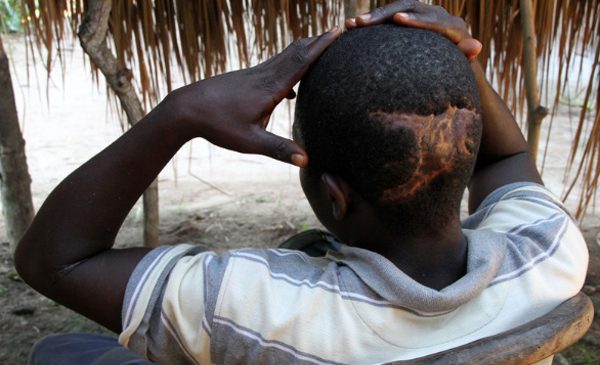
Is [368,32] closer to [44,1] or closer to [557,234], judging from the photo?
[557,234]

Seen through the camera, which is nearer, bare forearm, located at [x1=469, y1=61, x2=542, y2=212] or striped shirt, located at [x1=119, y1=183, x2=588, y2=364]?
striped shirt, located at [x1=119, y1=183, x2=588, y2=364]

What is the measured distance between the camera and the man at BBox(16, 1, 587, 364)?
95cm

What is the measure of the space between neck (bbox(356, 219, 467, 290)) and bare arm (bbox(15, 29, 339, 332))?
0.21 metres

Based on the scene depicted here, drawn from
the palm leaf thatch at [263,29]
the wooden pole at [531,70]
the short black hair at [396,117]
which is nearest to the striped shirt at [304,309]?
the short black hair at [396,117]

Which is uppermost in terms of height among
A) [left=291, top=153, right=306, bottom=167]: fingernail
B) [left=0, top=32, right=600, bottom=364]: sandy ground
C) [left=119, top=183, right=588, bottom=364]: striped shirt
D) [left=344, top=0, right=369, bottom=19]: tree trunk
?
[left=344, top=0, right=369, bottom=19]: tree trunk

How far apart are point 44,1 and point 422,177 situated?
175 centimetres

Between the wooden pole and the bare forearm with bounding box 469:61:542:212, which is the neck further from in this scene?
the wooden pole

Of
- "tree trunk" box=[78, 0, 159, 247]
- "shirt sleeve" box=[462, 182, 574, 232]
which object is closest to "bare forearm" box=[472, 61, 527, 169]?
"shirt sleeve" box=[462, 182, 574, 232]

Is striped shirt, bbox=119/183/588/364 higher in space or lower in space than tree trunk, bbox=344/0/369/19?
lower

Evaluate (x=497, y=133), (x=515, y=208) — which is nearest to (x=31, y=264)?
(x=515, y=208)

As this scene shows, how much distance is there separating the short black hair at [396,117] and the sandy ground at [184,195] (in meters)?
1.75

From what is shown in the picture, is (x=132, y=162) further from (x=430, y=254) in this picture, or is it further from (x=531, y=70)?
(x=531, y=70)

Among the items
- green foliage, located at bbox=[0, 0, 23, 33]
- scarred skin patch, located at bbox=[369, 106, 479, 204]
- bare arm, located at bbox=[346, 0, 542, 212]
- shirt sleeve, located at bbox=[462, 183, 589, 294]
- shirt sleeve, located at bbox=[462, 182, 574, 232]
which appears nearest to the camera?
scarred skin patch, located at bbox=[369, 106, 479, 204]

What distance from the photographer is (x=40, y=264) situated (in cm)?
103
